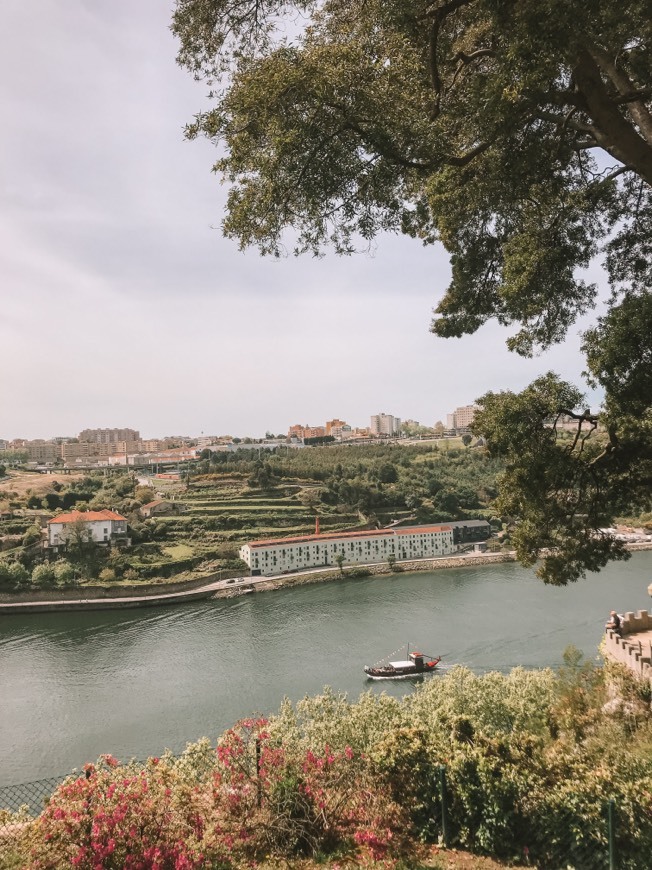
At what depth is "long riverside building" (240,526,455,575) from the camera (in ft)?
111

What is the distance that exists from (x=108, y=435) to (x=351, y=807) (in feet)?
338

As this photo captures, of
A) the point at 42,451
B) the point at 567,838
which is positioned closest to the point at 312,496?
the point at 567,838

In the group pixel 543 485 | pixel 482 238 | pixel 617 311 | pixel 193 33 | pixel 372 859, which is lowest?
pixel 372 859

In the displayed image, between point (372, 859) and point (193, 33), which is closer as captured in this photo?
point (372, 859)

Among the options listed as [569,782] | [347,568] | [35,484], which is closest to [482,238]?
[569,782]

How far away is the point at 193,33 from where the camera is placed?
3135mm

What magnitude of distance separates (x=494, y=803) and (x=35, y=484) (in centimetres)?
5344

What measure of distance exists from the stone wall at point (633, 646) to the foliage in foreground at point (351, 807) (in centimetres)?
358

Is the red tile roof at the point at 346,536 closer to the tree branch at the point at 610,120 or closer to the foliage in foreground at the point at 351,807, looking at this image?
the foliage in foreground at the point at 351,807

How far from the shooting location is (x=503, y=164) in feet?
9.92

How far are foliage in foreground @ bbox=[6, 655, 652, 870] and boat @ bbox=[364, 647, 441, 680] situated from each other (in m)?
13.0

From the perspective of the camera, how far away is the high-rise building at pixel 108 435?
95938 millimetres

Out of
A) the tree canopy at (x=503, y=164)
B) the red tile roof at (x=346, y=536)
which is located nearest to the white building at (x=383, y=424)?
the red tile roof at (x=346, y=536)

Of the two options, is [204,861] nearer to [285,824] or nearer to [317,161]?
[285,824]
